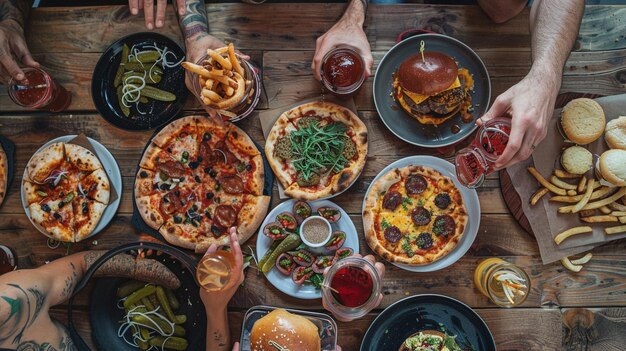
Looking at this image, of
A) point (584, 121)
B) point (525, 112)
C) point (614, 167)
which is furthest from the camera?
point (584, 121)

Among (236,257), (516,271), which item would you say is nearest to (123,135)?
(236,257)

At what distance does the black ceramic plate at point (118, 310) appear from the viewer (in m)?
3.69

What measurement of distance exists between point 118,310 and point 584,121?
3.94 m

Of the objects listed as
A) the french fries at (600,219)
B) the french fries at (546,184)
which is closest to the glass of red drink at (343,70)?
the french fries at (546,184)

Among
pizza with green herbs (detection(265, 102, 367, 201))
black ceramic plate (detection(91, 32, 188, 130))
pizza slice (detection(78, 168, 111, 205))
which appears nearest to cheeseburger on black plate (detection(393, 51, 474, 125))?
pizza with green herbs (detection(265, 102, 367, 201))

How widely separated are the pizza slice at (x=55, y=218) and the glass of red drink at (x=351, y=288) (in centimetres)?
210

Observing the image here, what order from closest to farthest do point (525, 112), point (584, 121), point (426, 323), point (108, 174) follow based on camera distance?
point (525, 112) → point (584, 121) → point (426, 323) → point (108, 174)

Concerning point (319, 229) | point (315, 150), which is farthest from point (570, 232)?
point (315, 150)

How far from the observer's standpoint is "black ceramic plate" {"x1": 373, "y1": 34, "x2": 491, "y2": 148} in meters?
3.75

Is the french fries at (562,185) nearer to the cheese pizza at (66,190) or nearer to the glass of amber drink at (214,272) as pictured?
the glass of amber drink at (214,272)

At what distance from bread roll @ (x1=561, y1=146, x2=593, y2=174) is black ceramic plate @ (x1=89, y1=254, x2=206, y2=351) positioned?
3019mm

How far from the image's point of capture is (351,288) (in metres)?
3.33

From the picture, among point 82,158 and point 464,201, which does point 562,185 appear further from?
point 82,158

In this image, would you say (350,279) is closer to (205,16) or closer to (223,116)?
(223,116)
